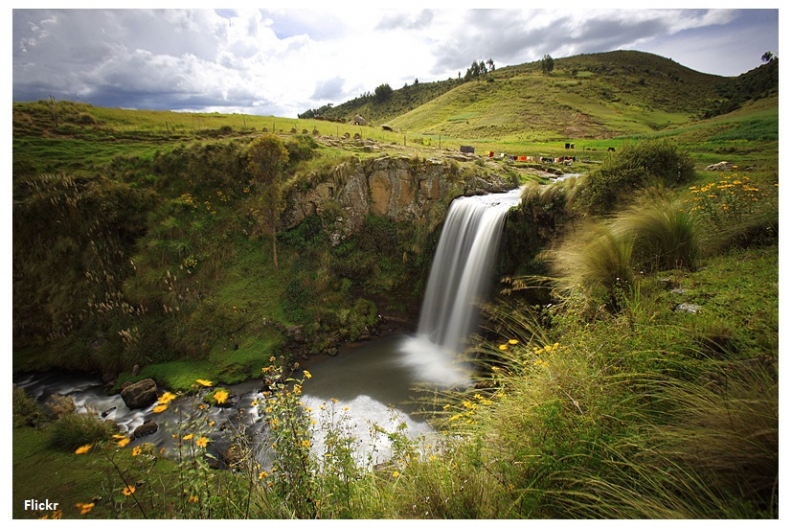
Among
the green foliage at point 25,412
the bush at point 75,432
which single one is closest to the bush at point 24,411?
the green foliage at point 25,412

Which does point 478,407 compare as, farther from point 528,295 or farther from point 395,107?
point 395,107

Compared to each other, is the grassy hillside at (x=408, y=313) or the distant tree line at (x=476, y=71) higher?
the distant tree line at (x=476, y=71)

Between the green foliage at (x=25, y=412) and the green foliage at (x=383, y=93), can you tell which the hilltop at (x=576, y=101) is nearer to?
the green foliage at (x=383, y=93)

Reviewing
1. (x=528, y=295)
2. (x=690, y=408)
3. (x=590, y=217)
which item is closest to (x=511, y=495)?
(x=690, y=408)

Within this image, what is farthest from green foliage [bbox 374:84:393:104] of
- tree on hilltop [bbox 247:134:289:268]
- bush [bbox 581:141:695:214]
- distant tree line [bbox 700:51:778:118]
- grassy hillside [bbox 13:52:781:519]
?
bush [bbox 581:141:695:214]

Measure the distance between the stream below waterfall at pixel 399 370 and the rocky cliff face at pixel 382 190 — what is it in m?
1.32

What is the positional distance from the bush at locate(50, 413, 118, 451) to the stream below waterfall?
1287mm

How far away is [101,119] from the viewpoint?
2081cm

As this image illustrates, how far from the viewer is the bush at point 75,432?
22.1ft

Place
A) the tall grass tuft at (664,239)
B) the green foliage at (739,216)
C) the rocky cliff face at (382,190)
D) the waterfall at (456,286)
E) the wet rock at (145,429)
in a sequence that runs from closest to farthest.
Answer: the green foliage at (739,216) → the tall grass tuft at (664,239) → the wet rock at (145,429) → the waterfall at (456,286) → the rocky cliff face at (382,190)

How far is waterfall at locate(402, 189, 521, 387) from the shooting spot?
35.6 feet

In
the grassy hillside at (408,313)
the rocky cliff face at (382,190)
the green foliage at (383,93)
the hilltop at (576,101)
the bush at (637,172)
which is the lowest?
the grassy hillside at (408,313)

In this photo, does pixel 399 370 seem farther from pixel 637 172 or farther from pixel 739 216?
pixel 739 216

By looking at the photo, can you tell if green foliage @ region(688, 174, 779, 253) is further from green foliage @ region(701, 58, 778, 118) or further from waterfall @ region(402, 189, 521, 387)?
waterfall @ region(402, 189, 521, 387)
